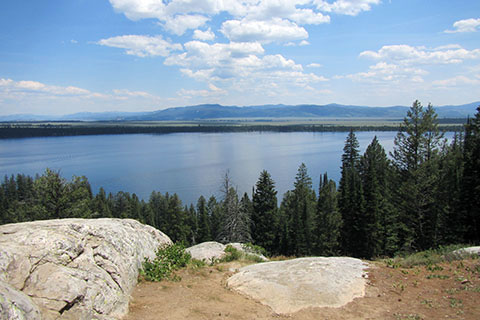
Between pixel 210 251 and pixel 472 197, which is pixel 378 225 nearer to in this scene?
pixel 472 197

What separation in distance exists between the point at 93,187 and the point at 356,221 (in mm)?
76003

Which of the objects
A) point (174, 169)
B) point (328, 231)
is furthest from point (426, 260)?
point (174, 169)

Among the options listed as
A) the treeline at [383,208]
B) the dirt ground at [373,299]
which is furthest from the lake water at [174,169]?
the dirt ground at [373,299]

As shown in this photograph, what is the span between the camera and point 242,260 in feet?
43.0

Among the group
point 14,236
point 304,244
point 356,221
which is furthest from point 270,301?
point 304,244

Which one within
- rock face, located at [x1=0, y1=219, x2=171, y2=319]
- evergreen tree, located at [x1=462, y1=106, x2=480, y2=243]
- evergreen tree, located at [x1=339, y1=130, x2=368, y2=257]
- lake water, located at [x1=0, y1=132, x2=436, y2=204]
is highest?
rock face, located at [x1=0, y1=219, x2=171, y2=319]

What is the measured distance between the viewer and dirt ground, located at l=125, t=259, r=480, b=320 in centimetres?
770

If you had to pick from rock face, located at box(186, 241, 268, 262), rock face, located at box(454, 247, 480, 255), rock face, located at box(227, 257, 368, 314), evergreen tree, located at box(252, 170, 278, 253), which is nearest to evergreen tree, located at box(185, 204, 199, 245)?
evergreen tree, located at box(252, 170, 278, 253)

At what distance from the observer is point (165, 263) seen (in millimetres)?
10977

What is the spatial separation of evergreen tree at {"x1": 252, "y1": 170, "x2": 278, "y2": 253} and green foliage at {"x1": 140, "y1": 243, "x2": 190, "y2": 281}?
71.1 feet

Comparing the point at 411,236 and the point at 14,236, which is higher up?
the point at 14,236

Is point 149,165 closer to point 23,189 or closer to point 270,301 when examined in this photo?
point 23,189

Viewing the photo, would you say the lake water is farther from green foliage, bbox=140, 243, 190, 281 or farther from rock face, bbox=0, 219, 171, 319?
rock face, bbox=0, 219, 171, 319

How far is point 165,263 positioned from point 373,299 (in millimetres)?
6642
